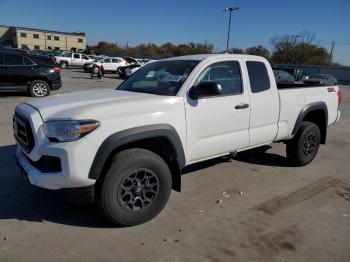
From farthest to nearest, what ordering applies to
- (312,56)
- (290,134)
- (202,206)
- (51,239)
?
1. (312,56)
2. (290,134)
3. (202,206)
4. (51,239)

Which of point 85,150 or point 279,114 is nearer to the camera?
point 85,150

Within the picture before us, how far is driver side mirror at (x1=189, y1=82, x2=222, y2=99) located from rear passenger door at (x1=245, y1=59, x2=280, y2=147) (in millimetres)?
960

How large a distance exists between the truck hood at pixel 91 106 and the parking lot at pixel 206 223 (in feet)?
3.94

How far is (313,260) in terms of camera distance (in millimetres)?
3150

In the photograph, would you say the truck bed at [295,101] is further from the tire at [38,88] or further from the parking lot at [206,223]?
the tire at [38,88]

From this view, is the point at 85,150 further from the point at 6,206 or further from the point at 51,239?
the point at 6,206

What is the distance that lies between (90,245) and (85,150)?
0.92 metres

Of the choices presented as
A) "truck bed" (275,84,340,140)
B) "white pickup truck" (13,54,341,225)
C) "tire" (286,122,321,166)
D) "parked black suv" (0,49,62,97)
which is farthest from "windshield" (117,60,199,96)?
"parked black suv" (0,49,62,97)

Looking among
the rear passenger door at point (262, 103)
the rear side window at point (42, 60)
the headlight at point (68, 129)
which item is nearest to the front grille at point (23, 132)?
the headlight at point (68, 129)

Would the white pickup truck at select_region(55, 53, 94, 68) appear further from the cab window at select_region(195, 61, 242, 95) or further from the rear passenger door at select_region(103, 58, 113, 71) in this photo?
the cab window at select_region(195, 61, 242, 95)

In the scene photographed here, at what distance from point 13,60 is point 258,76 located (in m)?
10.2

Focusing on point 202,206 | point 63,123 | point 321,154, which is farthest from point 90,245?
point 321,154

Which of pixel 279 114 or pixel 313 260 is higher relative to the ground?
pixel 279 114

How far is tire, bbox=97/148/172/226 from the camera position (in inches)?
132
